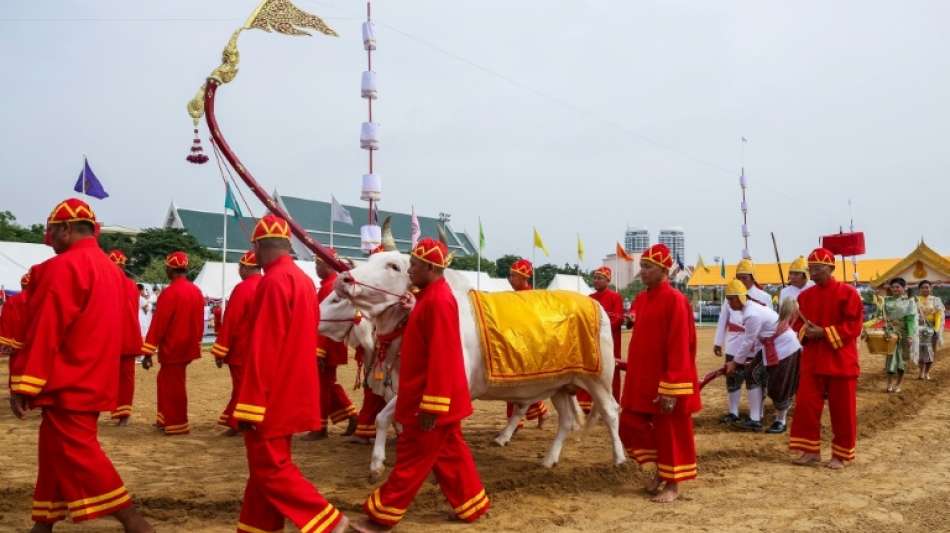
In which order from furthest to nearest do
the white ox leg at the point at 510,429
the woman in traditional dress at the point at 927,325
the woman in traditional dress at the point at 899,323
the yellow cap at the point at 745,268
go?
the woman in traditional dress at the point at 927,325, the woman in traditional dress at the point at 899,323, the yellow cap at the point at 745,268, the white ox leg at the point at 510,429

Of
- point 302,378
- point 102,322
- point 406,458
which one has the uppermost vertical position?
point 102,322

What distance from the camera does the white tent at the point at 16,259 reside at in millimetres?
20969

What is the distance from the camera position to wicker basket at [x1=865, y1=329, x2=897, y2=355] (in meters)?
12.4

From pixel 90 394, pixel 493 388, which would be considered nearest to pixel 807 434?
pixel 493 388

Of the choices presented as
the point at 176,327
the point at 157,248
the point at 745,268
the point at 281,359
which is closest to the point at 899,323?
the point at 745,268

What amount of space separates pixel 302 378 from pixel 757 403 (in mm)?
6541

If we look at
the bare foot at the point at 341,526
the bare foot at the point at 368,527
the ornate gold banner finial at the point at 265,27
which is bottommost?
the bare foot at the point at 368,527

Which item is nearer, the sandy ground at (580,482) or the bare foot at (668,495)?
the sandy ground at (580,482)

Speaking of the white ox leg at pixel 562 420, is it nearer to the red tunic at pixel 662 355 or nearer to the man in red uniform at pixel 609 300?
the red tunic at pixel 662 355

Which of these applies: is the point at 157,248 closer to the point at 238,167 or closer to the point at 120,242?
the point at 120,242

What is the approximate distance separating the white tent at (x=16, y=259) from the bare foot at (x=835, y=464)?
20357 mm

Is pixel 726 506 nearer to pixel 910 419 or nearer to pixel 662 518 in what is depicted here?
pixel 662 518

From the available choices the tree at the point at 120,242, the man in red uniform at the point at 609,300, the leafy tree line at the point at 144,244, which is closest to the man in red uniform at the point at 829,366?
the man in red uniform at the point at 609,300

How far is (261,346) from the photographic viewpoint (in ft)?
13.6
